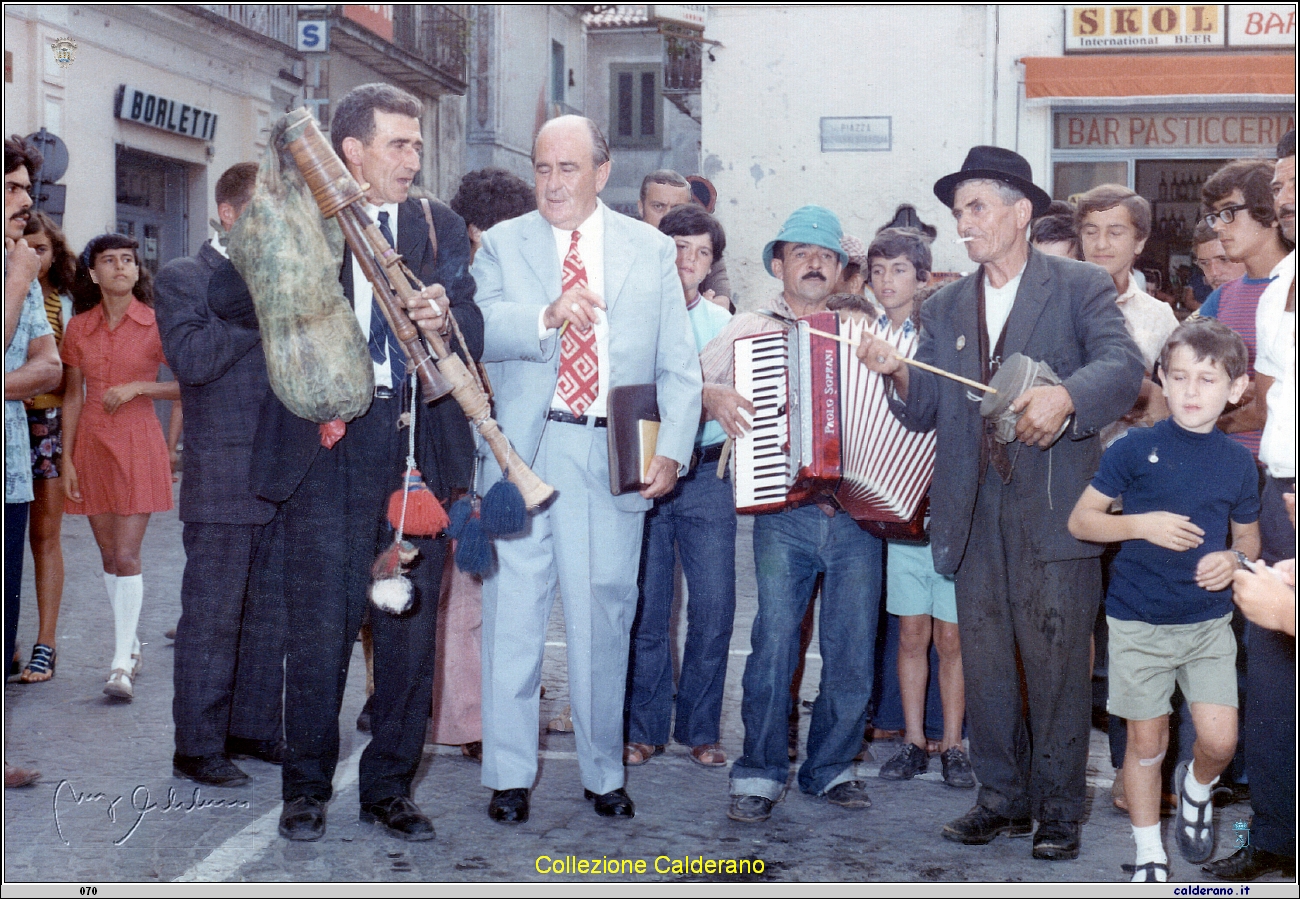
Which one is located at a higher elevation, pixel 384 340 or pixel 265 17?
pixel 265 17

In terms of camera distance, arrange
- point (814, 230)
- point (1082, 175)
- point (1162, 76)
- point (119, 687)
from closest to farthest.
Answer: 1. point (814, 230)
2. point (119, 687)
3. point (1162, 76)
4. point (1082, 175)

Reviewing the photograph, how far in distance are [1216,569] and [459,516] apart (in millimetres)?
2080

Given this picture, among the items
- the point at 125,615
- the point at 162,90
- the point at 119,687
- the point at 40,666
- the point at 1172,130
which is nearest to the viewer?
the point at 119,687

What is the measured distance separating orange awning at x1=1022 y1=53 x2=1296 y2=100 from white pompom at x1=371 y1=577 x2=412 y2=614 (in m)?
11.1

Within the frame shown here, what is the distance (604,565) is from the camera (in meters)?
4.27

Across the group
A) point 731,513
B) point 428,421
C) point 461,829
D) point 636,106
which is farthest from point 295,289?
point 636,106

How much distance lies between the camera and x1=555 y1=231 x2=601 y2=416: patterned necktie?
13.9ft

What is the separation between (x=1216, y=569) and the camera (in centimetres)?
355

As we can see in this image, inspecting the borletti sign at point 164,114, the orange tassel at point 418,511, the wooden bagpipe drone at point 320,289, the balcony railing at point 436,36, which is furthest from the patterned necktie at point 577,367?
the balcony railing at point 436,36

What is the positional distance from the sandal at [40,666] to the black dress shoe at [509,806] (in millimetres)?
2600

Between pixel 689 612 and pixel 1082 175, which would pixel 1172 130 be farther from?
pixel 689 612

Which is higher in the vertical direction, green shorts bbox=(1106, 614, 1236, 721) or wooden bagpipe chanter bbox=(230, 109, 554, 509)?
wooden bagpipe chanter bbox=(230, 109, 554, 509)

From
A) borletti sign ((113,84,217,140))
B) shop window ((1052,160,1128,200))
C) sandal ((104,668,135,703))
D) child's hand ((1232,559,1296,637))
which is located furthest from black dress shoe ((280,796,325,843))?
borletti sign ((113,84,217,140))

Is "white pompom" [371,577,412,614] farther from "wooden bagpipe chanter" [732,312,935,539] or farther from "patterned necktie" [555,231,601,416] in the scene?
"wooden bagpipe chanter" [732,312,935,539]
